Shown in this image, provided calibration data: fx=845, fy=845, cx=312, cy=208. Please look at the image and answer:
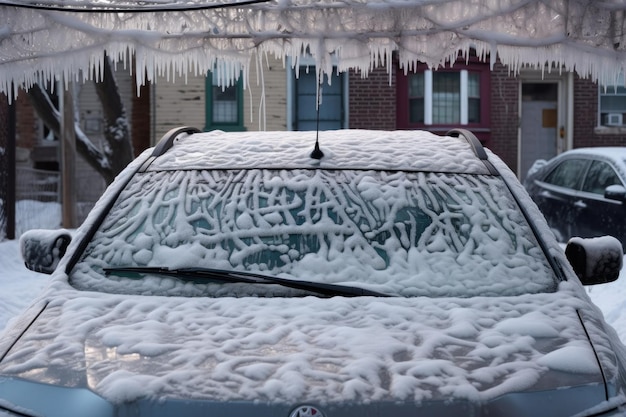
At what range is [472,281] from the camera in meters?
2.99

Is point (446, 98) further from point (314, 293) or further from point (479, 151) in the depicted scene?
point (314, 293)

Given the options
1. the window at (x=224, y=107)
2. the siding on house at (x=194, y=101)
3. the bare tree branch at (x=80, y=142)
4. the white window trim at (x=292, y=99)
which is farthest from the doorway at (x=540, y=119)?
the bare tree branch at (x=80, y=142)

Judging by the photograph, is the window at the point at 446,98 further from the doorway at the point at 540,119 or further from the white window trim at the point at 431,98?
the doorway at the point at 540,119

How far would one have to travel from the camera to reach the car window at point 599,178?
1091cm

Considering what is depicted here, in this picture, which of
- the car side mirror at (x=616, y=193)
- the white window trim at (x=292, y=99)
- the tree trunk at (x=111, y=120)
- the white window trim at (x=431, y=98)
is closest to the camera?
the car side mirror at (x=616, y=193)

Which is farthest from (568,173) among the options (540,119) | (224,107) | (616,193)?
(224,107)

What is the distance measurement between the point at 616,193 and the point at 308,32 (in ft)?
20.4

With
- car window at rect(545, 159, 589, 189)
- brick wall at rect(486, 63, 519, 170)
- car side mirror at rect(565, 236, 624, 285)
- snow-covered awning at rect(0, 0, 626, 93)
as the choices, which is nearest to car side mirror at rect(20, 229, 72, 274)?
car side mirror at rect(565, 236, 624, 285)

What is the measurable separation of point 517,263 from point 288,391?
1.25m

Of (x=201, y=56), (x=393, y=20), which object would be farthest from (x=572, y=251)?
(x=201, y=56)

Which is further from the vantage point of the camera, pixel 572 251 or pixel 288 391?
pixel 572 251

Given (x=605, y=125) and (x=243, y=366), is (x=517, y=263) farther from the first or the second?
(x=605, y=125)

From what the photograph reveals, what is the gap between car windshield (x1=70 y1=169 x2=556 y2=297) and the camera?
3.02 meters

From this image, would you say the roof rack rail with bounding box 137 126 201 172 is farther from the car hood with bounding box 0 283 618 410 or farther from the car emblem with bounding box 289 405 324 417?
the car emblem with bounding box 289 405 324 417
